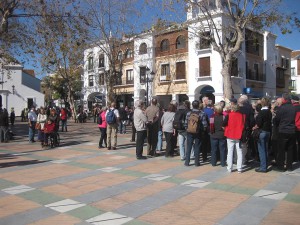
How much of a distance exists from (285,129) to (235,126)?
116 centimetres

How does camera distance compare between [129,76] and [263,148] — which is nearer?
[263,148]

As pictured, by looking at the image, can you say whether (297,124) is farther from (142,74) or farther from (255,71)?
(142,74)

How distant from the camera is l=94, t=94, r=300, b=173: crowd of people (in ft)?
24.3

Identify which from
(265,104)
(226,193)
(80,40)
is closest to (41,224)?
(226,193)

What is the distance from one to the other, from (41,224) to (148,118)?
5977 mm

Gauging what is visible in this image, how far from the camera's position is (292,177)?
271 inches

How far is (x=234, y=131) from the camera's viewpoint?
7.38m

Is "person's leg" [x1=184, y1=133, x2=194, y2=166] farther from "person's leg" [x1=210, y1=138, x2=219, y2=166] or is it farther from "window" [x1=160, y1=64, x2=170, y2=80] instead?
"window" [x1=160, y1=64, x2=170, y2=80]

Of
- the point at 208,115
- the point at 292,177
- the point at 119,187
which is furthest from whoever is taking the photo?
the point at 208,115

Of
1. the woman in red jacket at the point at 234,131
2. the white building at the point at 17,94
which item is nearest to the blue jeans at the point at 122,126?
the woman in red jacket at the point at 234,131

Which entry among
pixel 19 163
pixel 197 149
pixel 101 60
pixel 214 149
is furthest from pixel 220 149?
pixel 101 60

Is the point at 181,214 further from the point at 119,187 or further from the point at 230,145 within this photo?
the point at 230,145

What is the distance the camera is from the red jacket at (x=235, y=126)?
732 cm

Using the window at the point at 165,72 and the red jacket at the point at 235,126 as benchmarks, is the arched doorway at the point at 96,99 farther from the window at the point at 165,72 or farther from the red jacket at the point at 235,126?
the red jacket at the point at 235,126
